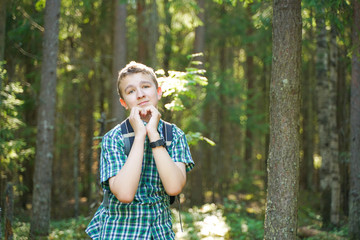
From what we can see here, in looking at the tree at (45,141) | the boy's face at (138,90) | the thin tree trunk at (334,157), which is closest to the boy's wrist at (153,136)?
the boy's face at (138,90)

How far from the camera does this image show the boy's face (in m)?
2.84

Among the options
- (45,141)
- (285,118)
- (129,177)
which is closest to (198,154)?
(45,141)

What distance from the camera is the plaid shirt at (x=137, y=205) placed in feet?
8.26

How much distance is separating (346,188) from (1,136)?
9.41 meters

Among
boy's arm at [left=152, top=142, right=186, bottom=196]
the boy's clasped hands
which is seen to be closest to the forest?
boy's arm at [left=152, top=142, right=186, bottom=196]

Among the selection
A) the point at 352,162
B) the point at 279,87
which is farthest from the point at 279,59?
the point at 352,162

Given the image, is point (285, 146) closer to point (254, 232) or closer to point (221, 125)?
point (254, 232)

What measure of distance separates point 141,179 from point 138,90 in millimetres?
682

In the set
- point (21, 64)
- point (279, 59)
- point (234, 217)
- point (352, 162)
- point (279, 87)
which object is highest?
point (21, 64)

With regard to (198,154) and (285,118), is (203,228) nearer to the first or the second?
(198,154)

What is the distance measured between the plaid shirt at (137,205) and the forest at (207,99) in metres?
0.24

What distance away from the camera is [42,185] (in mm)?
9469

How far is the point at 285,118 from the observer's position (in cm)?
408

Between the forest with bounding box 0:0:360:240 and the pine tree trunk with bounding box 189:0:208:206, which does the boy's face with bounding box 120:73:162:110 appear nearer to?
the forest with bounding box 0:0:360:240
